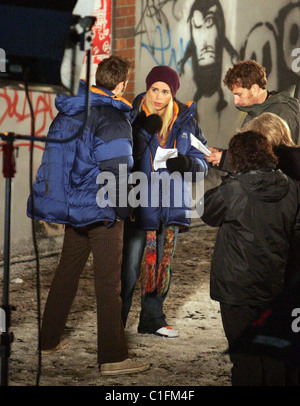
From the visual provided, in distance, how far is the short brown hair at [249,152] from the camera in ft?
11.5

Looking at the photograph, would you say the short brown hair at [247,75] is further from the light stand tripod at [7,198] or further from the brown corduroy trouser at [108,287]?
the light stand tripod at [7,198]

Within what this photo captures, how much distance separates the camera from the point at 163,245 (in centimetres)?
475

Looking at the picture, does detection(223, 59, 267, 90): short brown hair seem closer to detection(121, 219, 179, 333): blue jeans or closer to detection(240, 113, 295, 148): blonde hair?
detection(240, 113, 295, 148): blonde hair

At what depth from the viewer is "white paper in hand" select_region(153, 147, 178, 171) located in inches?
177

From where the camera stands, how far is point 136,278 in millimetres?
4500

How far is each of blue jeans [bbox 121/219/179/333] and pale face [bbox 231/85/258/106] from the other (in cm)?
105

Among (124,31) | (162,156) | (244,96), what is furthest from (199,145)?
(124,31)

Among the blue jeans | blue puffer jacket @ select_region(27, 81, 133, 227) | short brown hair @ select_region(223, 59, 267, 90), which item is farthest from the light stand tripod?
short brown hair @ select_region(223, 59, 267, 90)

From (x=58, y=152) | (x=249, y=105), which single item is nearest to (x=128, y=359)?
(x=58, y=152)

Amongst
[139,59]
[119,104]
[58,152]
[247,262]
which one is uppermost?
[139,59]

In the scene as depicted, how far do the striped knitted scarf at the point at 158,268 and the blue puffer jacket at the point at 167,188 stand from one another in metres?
0.14

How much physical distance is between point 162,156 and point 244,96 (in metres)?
0.84
